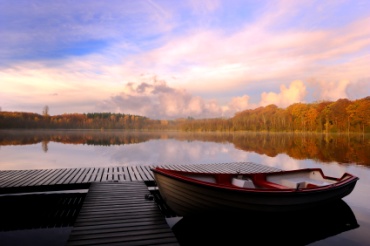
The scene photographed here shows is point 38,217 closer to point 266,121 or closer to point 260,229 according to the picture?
point 260,229

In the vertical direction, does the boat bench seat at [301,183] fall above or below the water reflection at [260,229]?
above

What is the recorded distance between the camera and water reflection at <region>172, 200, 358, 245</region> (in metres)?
7.63

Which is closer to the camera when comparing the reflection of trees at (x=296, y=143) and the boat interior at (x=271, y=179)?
the boat interior at (x=271, y=179)

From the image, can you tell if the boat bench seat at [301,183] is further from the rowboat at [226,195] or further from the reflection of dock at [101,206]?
the reflection of dock at [101,206]

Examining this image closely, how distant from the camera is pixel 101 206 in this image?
752cm

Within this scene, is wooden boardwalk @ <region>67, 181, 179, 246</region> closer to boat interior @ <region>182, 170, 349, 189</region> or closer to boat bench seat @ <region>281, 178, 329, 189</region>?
boat interior @ <region>182, 170, 349, 189</region>

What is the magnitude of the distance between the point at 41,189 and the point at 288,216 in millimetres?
8289

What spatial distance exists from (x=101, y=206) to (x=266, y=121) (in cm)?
11278

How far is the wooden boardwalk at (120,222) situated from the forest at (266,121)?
7862 cm

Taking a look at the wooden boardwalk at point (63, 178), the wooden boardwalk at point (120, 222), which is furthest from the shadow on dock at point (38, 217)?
the wooden boardwalk at point (120, 222)

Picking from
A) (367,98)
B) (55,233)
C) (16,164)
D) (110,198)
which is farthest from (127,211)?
(367,98)

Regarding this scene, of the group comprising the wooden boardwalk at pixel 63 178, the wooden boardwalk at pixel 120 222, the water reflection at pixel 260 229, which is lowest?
the water reflection at pixel 260 229

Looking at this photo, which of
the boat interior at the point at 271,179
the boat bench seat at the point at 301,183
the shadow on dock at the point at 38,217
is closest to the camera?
the shadow on dock at the point at 38,217

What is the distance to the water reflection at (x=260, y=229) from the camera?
7629 millimetres
